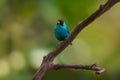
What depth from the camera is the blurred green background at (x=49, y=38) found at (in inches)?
66.9

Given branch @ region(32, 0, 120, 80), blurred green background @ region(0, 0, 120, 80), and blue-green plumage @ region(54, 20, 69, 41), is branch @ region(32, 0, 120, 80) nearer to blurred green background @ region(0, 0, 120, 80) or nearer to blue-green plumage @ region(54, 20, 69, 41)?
blue-green plumage @ region(54, 20, 69, 41)

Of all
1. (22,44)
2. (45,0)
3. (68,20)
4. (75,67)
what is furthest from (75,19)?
(75,67)

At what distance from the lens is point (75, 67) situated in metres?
0.52

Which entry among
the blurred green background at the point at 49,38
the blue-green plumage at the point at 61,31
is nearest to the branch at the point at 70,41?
the blue-green plumage at the point at 61,31

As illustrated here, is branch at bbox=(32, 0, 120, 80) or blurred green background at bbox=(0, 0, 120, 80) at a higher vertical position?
blurred green background at bbox=(0, 0, 120, 80)

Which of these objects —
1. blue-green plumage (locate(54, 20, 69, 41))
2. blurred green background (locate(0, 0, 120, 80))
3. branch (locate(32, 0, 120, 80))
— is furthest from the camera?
blurred green background (locate(0, 0, 120, 80))

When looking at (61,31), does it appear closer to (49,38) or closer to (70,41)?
(70,41)

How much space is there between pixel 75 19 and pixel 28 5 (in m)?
0.27

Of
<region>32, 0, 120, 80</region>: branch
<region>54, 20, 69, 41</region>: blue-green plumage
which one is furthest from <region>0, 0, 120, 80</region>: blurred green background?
A: <region>32, 0, 120, 80</region>: branch

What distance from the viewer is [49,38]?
213cm

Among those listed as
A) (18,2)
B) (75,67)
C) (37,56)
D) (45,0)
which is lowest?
(75,67)

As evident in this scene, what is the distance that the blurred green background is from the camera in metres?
1.70

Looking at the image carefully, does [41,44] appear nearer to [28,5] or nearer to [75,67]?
[28,5]

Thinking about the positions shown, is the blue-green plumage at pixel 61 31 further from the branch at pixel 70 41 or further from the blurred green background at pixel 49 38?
the blurred green background at pixel 49 38
